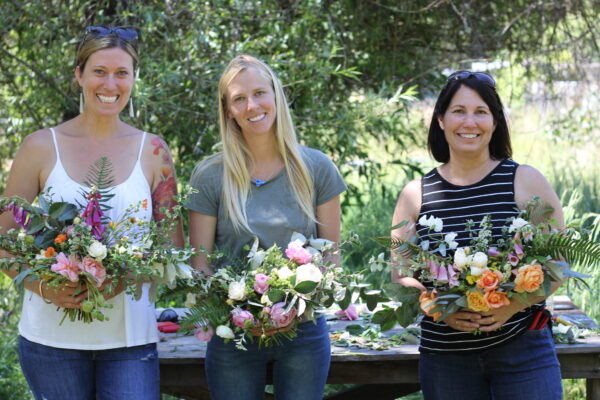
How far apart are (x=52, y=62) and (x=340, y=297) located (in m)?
3.64

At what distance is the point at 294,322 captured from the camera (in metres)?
2.98

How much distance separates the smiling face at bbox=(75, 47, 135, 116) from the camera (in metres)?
3.12

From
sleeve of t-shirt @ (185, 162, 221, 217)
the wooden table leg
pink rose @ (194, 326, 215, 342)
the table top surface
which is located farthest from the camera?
the wooden table leg

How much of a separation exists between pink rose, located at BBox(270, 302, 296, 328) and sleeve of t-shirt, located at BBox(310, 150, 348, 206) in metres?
0.54

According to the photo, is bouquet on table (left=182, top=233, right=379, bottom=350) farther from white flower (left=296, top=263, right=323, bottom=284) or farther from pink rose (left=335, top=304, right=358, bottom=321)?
pink rose (left=335, top=304, right=358, bottom=321)

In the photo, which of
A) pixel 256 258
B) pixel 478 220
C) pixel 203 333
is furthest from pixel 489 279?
pixel 203 333

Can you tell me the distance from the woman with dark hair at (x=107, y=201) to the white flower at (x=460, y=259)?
42.5 inches

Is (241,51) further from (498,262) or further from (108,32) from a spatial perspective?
(498,262)

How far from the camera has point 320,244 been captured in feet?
10.1

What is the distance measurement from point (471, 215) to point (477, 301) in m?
0.37

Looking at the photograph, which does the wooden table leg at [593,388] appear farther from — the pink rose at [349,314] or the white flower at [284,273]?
the white flower at [284,273]

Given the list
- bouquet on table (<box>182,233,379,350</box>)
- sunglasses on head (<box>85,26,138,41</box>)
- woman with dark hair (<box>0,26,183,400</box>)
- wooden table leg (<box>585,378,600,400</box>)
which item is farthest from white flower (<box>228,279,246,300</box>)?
wooden table leg (<box>585,378,600,400</box>)

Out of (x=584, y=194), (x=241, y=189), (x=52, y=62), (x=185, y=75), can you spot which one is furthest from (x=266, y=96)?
(x=584, y=194)

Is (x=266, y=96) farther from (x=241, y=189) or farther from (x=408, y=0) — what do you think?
(x=408, y=0)
